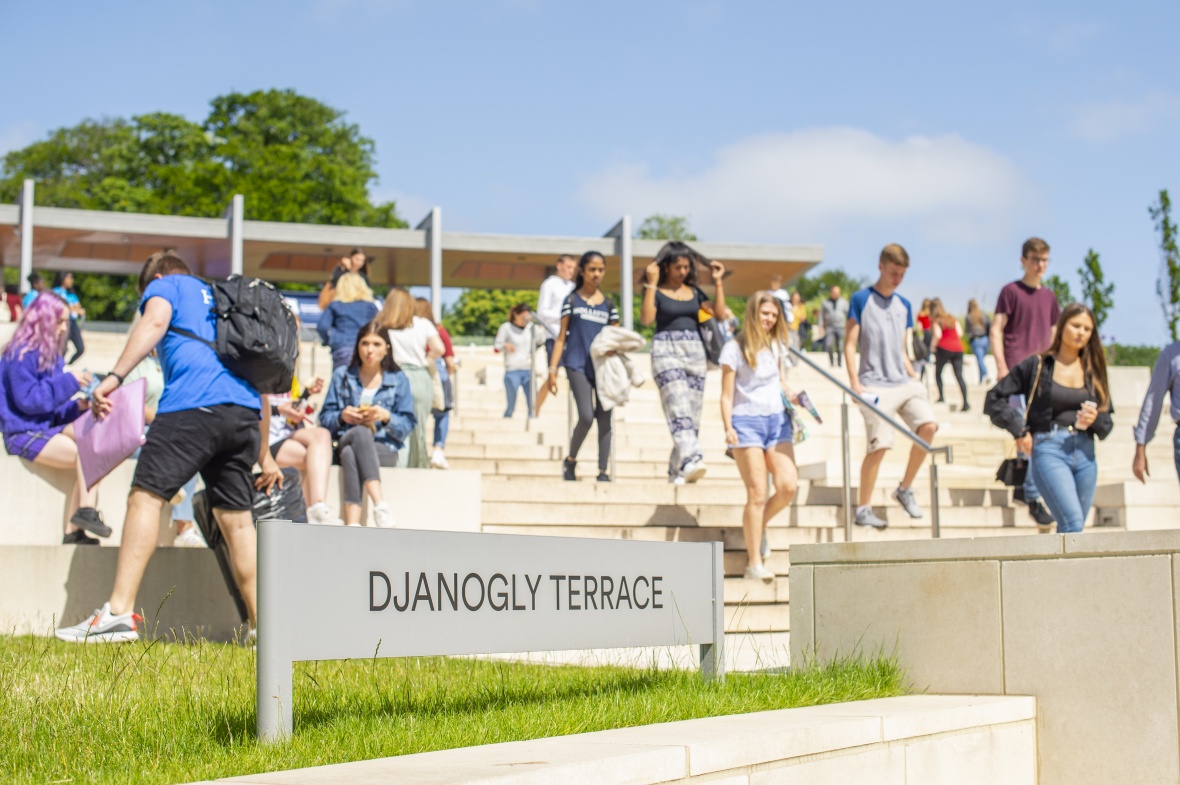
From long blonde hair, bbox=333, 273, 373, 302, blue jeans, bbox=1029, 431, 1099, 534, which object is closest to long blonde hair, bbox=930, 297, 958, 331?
long blonde hair, bbox=333, 273, 373, 302

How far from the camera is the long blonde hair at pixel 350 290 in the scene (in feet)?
36.5

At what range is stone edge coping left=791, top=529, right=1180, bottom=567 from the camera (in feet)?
16.6

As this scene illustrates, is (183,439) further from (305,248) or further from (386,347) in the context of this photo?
(305,248)

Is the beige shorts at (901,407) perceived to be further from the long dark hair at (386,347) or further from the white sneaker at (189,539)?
the white sneaker at (189,539)

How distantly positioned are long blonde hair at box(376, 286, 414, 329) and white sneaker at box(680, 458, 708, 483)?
7.57 ft

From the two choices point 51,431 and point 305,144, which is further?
point 305,144

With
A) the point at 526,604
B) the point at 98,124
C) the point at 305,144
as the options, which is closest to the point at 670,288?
the point at 526,604

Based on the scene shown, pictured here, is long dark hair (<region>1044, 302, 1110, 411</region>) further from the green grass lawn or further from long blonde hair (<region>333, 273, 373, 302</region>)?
long blonde hair (<region>333, 273, 373, 302</region>)

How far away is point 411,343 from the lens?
966cm

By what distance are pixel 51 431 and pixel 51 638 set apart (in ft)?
6.40

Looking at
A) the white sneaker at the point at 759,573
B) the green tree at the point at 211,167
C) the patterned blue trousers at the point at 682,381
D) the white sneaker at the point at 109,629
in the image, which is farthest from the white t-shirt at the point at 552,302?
the green tree at the point at 211,167

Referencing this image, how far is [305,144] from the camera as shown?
191ft

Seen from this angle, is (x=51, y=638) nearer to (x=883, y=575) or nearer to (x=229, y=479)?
(x=229, y=479)

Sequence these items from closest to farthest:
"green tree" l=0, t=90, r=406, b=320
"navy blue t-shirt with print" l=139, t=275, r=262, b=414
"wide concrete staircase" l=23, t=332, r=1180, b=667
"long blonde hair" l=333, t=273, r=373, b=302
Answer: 1. "navy blue t-shirt with print" l=139, t=275, r=262, b=414
2. "wide concrete staircase" l=23, t=332, r=1180, b=667
3. "long blonde hair" l=333, t=273, r=373, b=302
4. "green tree" l=0, t=90, r=406, b=320
